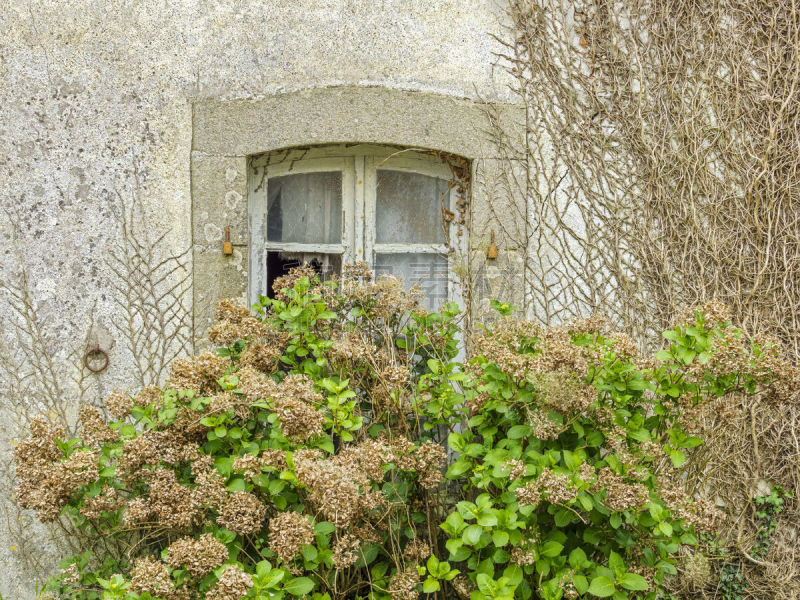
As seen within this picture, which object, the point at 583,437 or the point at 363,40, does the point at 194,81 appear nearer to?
the point at 363,40

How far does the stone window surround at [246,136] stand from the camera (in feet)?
11.1

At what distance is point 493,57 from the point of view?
361 centimetres

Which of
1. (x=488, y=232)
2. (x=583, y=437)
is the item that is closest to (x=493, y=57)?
(x=488, y=232)

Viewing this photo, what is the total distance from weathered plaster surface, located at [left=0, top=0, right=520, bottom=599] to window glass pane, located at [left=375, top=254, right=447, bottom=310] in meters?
0.62

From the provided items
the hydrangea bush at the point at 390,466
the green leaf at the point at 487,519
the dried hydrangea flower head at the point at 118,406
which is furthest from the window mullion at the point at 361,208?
the green leaf at the point at 487,519

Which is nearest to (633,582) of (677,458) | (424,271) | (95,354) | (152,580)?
(677,458)

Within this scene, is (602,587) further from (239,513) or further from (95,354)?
(95,354)

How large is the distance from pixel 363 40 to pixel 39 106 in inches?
61.8

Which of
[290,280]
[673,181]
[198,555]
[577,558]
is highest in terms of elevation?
[673,181]

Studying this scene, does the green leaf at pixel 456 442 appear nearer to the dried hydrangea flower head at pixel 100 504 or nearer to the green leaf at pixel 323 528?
the green leaf at pixel 323 528

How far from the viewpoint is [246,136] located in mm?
3391

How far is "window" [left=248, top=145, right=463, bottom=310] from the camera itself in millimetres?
3590

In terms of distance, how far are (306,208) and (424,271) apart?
703 millimetres

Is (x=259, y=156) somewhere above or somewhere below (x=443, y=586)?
above
